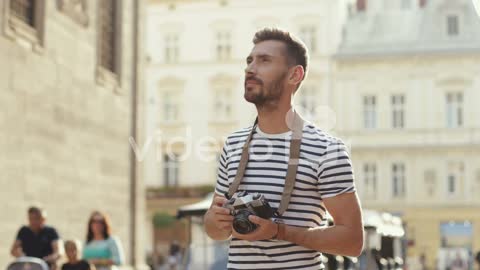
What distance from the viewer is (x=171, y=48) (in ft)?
185

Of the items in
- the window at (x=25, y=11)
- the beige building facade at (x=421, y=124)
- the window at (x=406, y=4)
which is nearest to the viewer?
the window at (x=25, y=11)

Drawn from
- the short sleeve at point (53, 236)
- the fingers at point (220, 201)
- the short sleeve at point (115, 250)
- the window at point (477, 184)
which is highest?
the fingers at point (220, 201)

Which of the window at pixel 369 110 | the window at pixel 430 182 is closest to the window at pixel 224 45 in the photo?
the window at pixel 369 110

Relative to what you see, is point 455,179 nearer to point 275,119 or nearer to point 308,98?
point 308,98

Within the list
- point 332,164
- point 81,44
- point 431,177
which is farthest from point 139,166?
point 431,177

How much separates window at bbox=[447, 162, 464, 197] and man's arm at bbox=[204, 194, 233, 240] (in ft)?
158

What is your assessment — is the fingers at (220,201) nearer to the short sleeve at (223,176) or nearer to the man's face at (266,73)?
the short sleeve at (223,176)

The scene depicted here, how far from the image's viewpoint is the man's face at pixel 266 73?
4.02 m

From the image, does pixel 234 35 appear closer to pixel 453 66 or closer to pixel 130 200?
pixel 453 66

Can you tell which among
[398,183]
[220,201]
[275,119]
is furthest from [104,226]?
[398,183]

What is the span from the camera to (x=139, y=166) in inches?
941

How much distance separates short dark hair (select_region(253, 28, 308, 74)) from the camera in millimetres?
4094

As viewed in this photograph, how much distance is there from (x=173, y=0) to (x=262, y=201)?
2082 inches

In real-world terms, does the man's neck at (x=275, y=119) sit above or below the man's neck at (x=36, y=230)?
above
